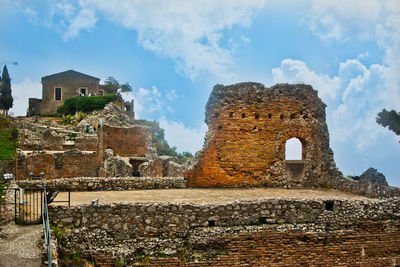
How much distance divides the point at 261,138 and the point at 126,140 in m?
23.7

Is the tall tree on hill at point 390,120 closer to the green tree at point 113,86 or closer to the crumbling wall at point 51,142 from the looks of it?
the crumbling wall at point 51,142

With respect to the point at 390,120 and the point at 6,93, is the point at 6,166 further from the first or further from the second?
the point at 6,93

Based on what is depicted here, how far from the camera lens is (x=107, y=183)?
11891 mm

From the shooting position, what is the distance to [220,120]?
12.7 metres

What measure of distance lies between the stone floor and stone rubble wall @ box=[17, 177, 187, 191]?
4.00 meters

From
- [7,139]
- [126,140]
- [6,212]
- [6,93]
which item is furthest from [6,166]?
[6,93]

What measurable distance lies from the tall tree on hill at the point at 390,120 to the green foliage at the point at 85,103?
4238cm

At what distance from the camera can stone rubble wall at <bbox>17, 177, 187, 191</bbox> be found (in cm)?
1141

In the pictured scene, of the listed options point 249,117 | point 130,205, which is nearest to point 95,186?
point 130,205

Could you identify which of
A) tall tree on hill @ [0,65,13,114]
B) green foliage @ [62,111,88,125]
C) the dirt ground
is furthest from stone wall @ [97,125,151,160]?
tall tree on hill @ [0,65,13,114]

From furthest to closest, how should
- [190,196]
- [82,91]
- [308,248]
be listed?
[82,91] → [190,196] → [308,248]

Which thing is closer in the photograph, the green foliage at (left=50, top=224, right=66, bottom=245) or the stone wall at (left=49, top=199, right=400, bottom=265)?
the green foliage at (left=50, top=224, right=66, bottom=245)

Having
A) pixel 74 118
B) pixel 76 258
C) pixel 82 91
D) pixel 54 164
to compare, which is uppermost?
pixel 82 91

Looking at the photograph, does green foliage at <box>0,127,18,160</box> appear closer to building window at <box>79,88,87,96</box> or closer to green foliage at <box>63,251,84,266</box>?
building window at <box>79,88,87,96</box>
